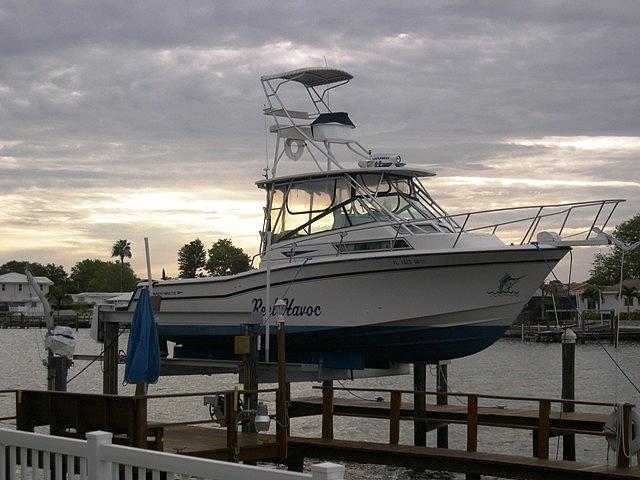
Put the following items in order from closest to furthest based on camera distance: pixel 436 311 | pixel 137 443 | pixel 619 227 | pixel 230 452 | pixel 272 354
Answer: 1. pixel 137 443
2. pixel 230 452
3. pixel 436 311
4. pixel 272 354
5. pixel 619 227

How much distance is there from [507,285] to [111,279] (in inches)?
5113

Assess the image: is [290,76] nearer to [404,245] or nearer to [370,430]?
[404,245]

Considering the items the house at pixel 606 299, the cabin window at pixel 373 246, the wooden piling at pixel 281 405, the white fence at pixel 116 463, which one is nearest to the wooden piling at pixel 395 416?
the wooden piling at pixel 281 405

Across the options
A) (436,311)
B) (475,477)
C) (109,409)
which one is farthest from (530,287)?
(109,409)

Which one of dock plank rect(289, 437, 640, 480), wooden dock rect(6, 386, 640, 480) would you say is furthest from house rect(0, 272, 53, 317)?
wooden dock rect(6, 386, 640, 480)

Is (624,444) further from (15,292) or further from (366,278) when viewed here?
(15,292)

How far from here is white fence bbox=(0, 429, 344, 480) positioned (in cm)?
615

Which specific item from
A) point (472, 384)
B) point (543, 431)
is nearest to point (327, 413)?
point (543, 431)

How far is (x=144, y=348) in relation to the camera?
15867 millimetres

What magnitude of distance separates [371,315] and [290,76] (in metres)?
6.09

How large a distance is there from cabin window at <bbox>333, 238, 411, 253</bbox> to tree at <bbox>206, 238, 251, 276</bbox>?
3107 mm

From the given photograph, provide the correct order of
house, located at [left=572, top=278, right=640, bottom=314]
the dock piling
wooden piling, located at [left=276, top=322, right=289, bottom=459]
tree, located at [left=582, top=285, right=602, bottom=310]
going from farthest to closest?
1. house, located at [left=572, top=278, right=640, bottom=314]
2. tree, located at [left=582, top=285, right=602, bottom=310]
3. the dock piling
4. wooden piling, located at [left=276, top=322, right=289, bottom=459]

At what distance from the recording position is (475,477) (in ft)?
63.4

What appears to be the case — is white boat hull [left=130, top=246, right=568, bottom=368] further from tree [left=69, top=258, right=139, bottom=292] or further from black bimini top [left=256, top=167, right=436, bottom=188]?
tree [left=69, top=258, right=139, bottom=292]
